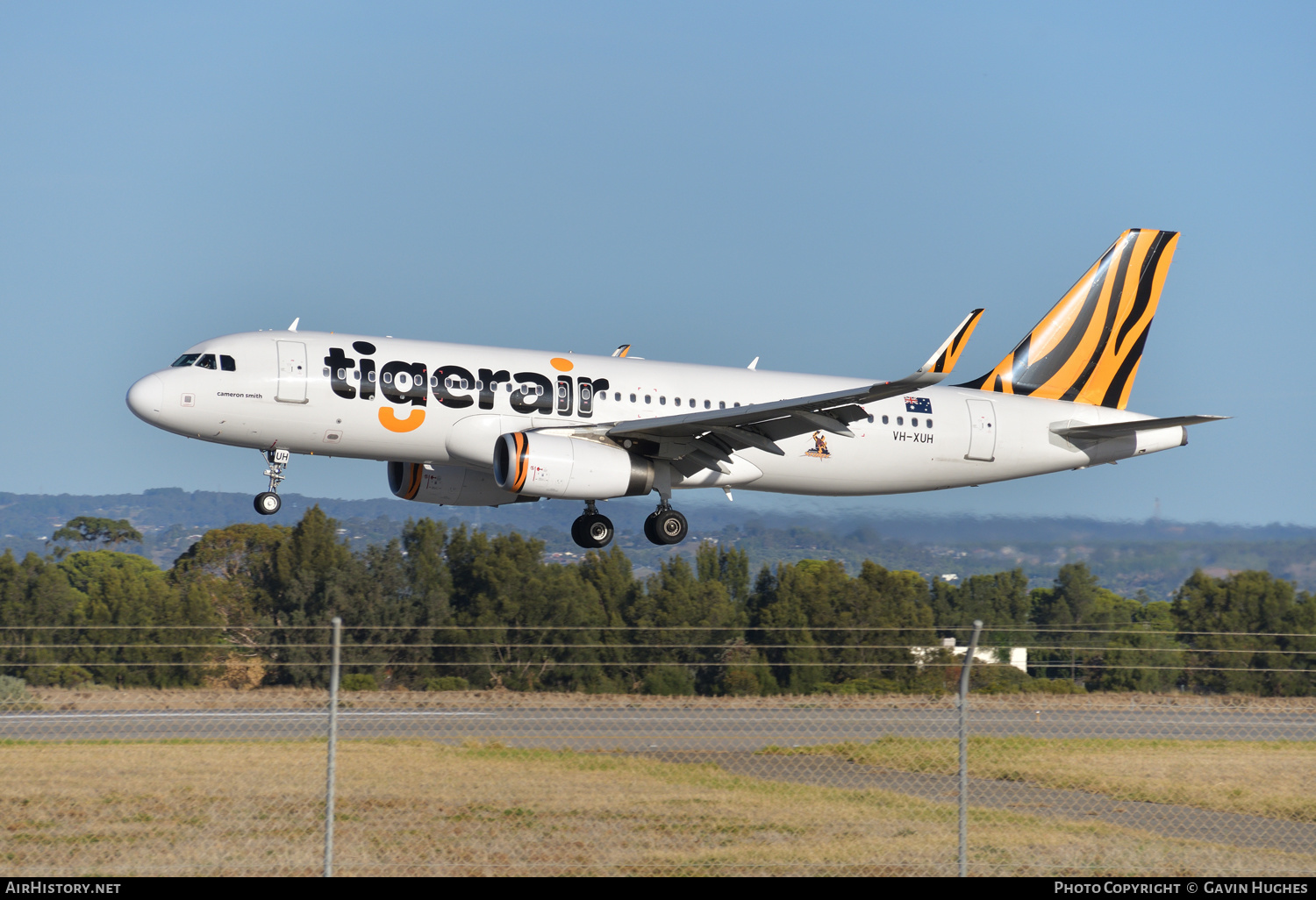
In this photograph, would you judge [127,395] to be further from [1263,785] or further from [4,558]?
[4,558]

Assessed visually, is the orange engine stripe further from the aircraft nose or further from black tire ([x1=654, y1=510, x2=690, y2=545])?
the aircraft nose

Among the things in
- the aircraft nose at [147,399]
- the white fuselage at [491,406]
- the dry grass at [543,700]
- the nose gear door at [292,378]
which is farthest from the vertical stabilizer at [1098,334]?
the aircraft nose at [147,399]

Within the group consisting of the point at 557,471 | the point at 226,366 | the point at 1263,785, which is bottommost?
the point at 1263,785

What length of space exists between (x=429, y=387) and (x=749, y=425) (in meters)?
6.50

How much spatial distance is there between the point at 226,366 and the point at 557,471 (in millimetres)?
6727

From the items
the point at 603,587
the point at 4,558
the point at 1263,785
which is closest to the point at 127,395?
the point at 1263,785

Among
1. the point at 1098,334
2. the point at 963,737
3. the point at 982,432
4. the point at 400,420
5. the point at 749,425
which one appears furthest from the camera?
the point at 1098,334

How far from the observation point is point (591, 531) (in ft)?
94.6

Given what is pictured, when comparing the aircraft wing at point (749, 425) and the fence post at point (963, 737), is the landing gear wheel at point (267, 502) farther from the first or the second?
the fence post at point (963, 737)

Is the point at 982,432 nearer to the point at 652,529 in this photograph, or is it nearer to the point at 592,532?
the point at 652,529

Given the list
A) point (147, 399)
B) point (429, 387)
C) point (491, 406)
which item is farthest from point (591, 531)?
point (147, 399)

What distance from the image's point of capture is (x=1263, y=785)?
2083cm

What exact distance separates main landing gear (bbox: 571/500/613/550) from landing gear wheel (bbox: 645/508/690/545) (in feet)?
2.95

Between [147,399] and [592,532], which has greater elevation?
[147,399]
